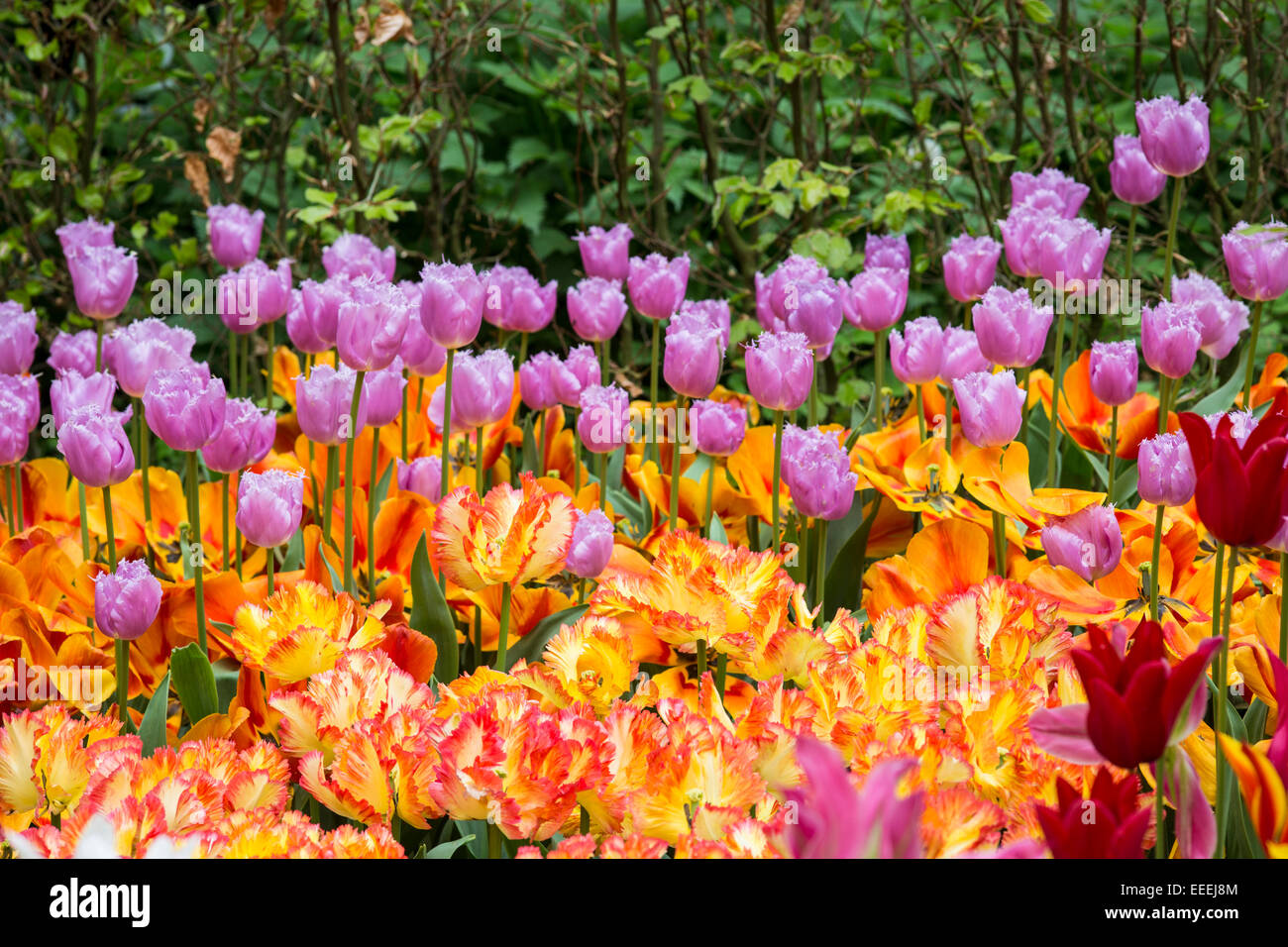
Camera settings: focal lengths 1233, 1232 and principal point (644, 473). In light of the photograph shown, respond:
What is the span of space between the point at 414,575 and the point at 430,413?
0.46m

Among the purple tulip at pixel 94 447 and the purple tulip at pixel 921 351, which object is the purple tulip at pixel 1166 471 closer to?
the purple tulip at pixel 921 351

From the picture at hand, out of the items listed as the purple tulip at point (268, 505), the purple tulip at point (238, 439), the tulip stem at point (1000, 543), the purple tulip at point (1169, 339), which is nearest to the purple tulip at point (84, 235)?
the purple tulip at point (238, 439)

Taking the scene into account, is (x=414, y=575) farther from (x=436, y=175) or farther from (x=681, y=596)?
(x=436, y=175)

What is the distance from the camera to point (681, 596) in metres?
0.95

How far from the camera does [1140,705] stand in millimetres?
613

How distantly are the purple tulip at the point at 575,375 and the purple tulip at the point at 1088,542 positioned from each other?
24.7 inches

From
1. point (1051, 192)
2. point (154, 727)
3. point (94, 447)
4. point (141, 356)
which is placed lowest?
point (154, 727)

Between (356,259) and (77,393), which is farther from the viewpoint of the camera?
(356,259)

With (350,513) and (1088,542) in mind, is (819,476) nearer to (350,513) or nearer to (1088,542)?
(1088,542)

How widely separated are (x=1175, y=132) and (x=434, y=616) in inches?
43.8

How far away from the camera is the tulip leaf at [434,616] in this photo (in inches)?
44.8

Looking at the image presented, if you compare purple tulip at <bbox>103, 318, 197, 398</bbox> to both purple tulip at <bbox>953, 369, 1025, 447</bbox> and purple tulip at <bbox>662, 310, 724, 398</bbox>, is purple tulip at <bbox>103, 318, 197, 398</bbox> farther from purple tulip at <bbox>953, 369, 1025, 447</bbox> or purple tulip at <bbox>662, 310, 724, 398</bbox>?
purple tulip at <bbox>953, 369, 1025, 447</bbox>

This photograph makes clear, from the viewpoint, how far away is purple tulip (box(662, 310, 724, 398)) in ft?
4.44

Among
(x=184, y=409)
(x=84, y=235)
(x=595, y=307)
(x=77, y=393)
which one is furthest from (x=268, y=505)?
(x=84, y=235)
